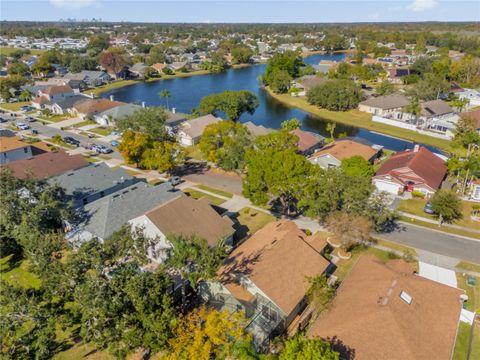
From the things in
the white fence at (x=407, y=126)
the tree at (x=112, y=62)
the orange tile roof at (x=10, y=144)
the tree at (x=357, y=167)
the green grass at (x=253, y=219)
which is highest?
the tree at (x=112, y=62)

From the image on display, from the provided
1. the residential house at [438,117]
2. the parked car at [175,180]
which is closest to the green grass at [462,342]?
the parked car at [175,180]

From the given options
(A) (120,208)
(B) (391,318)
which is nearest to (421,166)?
(B) (391,318)

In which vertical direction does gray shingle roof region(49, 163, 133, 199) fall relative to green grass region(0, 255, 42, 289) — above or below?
above

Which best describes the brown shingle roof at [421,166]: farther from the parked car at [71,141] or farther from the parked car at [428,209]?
the parked car at [71,141]

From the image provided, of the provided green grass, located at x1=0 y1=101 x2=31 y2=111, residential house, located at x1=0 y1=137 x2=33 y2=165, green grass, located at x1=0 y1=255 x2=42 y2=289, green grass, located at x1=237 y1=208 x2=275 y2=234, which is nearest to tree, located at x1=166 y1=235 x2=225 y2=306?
green grass, located at x1=237 y1=208 x2=275 y2=234

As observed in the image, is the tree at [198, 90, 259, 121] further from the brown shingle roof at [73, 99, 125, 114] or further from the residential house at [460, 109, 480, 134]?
the residential house at [460, 109, 480, 134]

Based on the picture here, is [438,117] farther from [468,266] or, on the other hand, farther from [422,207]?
[468,266]
